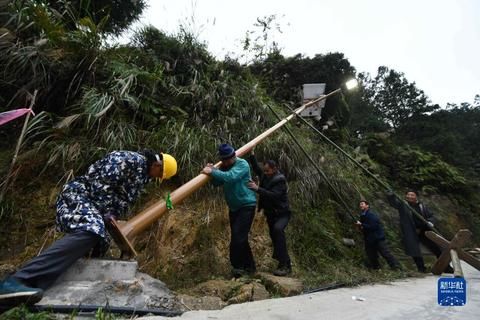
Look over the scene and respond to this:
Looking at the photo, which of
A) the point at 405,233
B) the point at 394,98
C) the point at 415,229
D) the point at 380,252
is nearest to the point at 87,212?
the point at 380,252

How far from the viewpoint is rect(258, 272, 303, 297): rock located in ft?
10.1

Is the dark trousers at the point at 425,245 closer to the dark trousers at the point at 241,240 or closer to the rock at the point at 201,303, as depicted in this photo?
the dark trousers at the point at 241,240

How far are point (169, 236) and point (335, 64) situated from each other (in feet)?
23.9

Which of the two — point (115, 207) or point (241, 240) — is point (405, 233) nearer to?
point (241, 240)

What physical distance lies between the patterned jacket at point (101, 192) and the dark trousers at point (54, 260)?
8 cm

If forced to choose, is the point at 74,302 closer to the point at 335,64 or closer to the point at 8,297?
the point at 8,297

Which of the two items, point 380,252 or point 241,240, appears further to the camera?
point 380,252

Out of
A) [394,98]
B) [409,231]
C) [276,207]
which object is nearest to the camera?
[276,207]

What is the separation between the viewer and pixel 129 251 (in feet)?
9.14

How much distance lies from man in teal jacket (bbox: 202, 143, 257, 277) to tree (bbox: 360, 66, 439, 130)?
69.4ft

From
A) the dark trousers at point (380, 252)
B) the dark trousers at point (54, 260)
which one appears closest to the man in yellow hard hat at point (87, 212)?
the dark trousers at point (54, 260)

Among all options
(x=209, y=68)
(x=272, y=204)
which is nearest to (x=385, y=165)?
(x=209, y=68)

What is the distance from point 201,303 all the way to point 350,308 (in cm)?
111

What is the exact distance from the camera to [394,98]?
25484 mm
